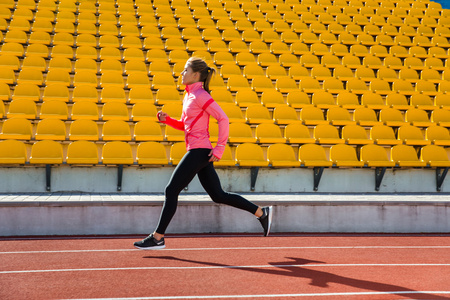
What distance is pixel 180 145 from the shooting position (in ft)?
21.3

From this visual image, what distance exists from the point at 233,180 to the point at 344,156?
1.60 meters

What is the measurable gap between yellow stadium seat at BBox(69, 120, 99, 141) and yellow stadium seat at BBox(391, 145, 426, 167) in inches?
164

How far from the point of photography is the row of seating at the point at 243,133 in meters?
6.55

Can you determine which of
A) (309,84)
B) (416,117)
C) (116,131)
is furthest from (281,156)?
(416,117)

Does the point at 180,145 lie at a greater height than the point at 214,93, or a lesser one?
lesser

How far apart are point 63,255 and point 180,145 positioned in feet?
9.21

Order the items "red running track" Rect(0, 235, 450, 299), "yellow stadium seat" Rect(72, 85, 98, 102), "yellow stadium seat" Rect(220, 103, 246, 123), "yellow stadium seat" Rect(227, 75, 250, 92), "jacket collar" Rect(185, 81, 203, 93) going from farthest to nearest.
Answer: "yellow stadium seat" Rect(227, 75, 250, 92) < "yellow stadium seat" Rect(72, 85, 98, 102) < "yellow stadium seat" Rect(220, 103, 246, 123) < "jacket collar" Rect(185, 81, 203, 93) < "red running track" Rect(0, 235, 450, 299)

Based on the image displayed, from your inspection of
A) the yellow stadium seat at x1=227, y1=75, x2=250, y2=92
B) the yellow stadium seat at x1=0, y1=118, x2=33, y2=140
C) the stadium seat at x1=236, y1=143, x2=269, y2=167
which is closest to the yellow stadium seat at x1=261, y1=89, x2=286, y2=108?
the yellow stadium seat at x1=227, y1=75, x2=250, y2=92

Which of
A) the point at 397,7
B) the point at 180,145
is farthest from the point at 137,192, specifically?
the point at 397,7

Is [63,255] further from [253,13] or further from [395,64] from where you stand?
[253,13]

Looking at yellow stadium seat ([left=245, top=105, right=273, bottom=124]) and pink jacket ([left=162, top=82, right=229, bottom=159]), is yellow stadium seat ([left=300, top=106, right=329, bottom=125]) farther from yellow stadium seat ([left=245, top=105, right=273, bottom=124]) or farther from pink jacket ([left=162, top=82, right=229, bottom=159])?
pink jacket ([left=162, top=82, right=229, bottom=159])

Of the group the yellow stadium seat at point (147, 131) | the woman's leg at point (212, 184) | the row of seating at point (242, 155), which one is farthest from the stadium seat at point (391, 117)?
the woman's leg at point (212, 184)

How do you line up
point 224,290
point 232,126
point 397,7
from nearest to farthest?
point 224,290
point 232,126
point 397,7

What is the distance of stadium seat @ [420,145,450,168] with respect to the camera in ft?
23.1
